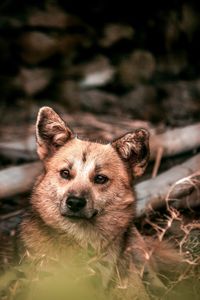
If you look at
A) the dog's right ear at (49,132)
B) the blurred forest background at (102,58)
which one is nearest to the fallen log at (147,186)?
the dog's right ear at (49,132)

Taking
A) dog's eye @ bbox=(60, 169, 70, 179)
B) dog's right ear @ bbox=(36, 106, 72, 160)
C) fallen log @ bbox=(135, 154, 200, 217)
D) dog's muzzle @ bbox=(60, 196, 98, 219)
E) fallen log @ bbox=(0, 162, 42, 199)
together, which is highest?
dog's right ear @ bbox=(36, 106, 72, 160)

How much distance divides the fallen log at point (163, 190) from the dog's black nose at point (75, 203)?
1.34m

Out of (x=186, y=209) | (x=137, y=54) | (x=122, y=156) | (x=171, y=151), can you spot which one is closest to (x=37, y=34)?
(x=137, y=54)

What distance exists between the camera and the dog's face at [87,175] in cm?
500

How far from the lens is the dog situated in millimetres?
4875

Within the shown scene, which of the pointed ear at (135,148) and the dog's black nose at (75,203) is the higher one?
the pointed ear at (135,148)

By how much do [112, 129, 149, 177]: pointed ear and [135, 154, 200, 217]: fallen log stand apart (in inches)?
32.4

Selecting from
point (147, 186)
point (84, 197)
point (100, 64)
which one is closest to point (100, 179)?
point (84, 197)

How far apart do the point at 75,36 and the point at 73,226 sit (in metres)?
5.75

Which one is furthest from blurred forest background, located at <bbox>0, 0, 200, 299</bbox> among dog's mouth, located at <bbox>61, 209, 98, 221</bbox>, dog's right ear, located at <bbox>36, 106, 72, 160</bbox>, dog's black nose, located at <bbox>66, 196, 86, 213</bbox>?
dog's black nose, located at <bbox>66, 196, 86, 213</bbox>

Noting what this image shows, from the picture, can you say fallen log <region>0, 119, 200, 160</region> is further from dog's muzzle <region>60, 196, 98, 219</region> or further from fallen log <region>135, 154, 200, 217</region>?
dog's muzzle <region>60, 196, 98, 219</region>

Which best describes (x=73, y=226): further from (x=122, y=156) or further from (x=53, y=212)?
(x=122, y=156)

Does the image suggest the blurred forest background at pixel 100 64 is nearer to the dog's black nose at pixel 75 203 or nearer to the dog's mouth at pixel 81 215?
the dog's mouth at pixel 81 215

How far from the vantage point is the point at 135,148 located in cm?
518
